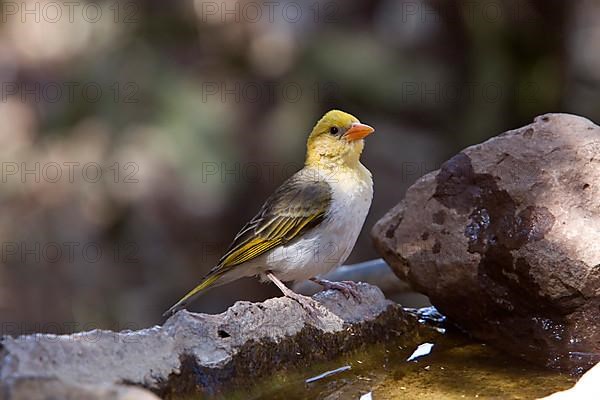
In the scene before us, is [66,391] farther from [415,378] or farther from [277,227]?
[277,227]

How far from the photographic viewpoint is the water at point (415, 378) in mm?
3766

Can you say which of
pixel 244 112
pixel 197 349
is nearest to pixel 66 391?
pixel 197 349

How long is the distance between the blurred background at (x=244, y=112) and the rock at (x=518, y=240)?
11.0 ft

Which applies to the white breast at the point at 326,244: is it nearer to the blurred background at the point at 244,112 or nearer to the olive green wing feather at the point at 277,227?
the olive green wing feather at the point at 277,227

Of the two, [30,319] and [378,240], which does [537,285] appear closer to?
[378,240]

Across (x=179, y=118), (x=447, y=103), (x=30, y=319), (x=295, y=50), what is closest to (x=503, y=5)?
(x=447, y=103)

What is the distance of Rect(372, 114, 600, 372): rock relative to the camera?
4.05 m

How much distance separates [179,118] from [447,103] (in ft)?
12.3

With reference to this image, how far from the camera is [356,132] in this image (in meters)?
5.01

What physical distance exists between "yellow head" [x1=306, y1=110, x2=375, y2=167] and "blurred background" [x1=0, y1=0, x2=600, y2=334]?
2583 millimetres

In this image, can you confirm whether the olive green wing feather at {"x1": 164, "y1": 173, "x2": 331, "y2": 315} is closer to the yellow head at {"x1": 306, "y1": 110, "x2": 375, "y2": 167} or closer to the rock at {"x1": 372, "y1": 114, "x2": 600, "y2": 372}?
the yellow head at {"x1": 306, "y1": 110, "x2": 375, "y2": 167}

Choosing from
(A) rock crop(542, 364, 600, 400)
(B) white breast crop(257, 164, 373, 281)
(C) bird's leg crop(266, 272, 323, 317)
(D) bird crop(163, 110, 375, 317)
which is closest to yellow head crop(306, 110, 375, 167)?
(D) bird crop(163, 110, 375, 317)

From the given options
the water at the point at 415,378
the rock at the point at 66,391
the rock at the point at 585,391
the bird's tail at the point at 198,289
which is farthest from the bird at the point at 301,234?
the rock at the point at 66,391

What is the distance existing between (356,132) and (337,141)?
4.3 inches
